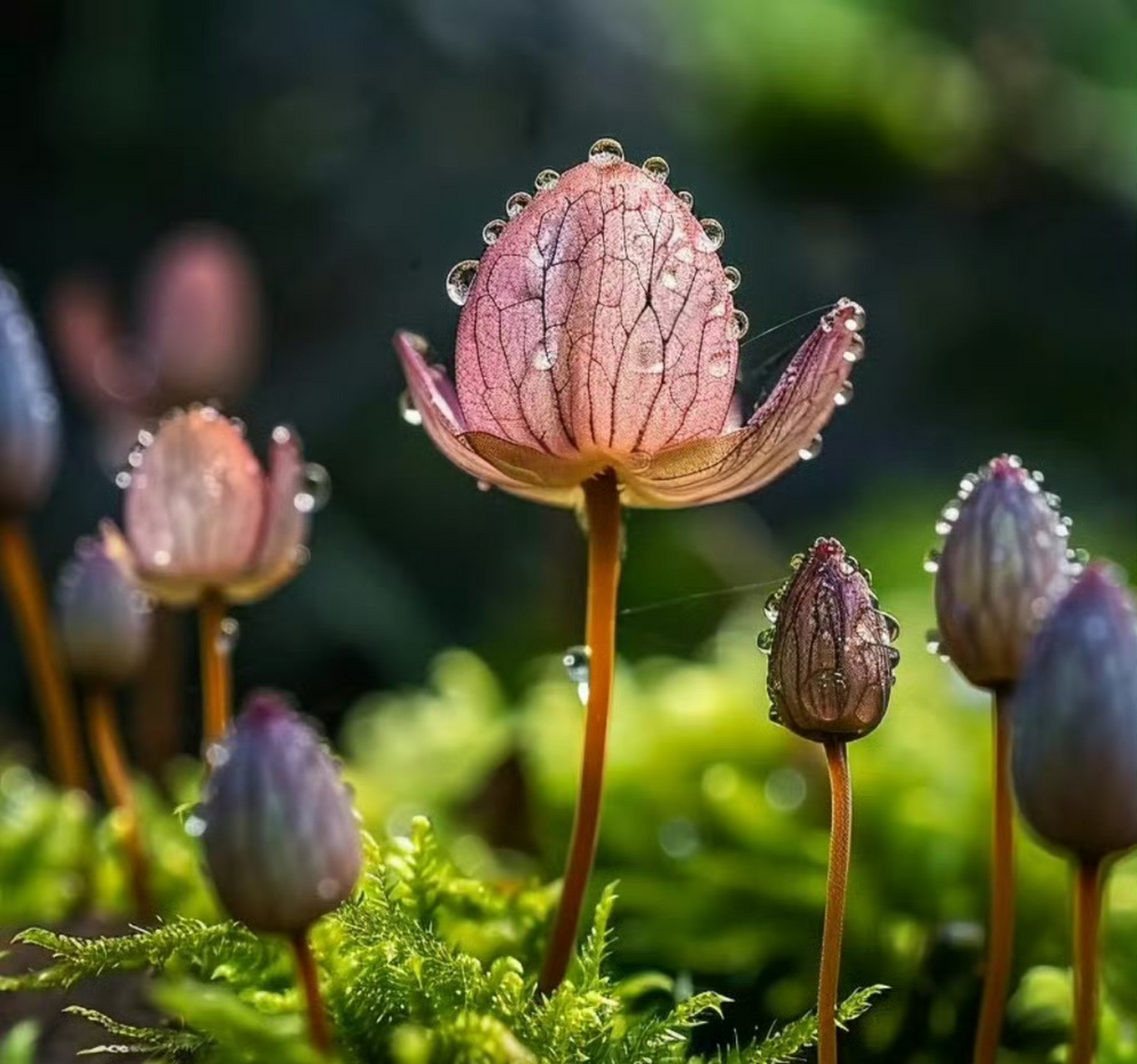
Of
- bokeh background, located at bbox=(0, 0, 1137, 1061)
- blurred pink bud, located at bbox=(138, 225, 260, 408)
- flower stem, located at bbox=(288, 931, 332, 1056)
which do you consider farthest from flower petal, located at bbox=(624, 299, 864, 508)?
bokeh background, located at bbox=(0, 0, 1137, 1061)

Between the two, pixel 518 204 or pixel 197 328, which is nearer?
pixel 518 204

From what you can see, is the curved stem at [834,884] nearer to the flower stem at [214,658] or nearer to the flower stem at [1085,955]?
the flower stem at [1085,955]

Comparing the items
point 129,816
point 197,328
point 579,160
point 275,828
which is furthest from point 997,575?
point 579,160

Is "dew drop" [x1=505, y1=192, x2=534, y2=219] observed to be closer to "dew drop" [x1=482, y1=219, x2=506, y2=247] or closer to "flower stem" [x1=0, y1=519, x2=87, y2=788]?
"dew drop" [x1=482, y1=219, x2=506, y2=247]

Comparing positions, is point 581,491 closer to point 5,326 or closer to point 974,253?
point 5,326

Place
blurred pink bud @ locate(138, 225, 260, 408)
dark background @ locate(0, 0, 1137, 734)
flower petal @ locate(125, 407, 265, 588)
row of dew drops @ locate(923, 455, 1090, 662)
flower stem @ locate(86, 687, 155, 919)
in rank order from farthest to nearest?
dark background @ locate(0, 0, 1137, 734)
blurred pink bud @ locate(138, 225, 260, 408)
flower stem @ locate(86, 687, 155, 919)
flower petal @ locate(125, 407, 265, 588)
row of dew drops @ locate(923, 455, 1090, 662)

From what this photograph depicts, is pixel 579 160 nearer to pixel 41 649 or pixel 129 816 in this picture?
pixel 41 649
